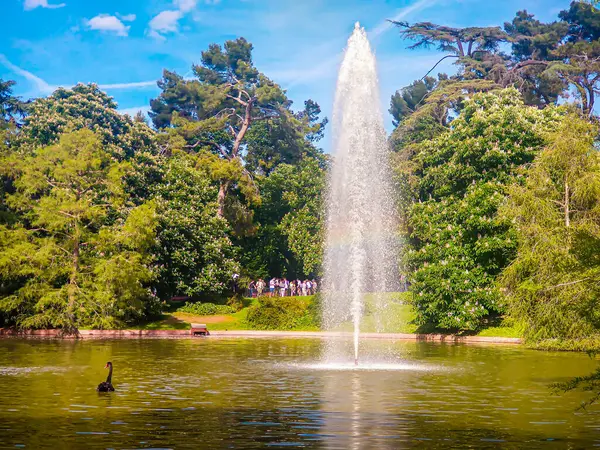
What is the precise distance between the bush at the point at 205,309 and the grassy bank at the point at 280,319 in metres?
0.41

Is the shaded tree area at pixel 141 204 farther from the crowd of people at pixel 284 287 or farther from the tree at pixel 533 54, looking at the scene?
the tree at pixel 533 54

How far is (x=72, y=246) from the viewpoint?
5425 cm

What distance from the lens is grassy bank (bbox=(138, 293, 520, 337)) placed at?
186 ft

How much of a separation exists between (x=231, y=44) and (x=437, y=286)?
62747mm

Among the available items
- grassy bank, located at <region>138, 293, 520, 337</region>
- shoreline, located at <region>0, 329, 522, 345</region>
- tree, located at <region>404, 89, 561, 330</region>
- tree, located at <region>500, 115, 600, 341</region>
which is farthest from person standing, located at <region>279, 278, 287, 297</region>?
tree, located at <region>500, 115, 600, 341</region>

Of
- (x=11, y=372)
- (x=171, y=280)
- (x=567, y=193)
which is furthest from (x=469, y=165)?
(x=11, y=372)

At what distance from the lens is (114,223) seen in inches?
2302

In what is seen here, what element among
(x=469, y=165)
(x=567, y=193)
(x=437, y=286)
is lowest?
(x=437, y=286)

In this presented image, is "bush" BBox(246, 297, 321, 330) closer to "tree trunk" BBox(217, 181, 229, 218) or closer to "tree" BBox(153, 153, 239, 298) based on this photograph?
"tree" BBox(153, 153, 239, 298)

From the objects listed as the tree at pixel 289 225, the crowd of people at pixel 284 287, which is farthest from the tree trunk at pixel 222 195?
the crowd of people at pixel 284 287

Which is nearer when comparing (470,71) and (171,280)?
(171,280)

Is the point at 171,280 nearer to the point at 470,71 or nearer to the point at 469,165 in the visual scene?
the point at 469,165

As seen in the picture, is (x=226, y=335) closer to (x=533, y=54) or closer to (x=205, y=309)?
(x=205, y=309)

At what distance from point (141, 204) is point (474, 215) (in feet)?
93.1
